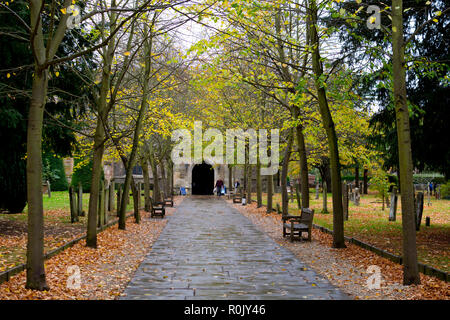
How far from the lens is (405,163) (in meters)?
7.89

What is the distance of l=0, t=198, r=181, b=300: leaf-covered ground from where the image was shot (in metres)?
6.87

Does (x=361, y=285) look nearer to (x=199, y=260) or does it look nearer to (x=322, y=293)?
(x=322, y=293)

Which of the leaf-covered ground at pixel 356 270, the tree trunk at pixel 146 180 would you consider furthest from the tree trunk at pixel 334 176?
the tree trunk at pixel 146 180

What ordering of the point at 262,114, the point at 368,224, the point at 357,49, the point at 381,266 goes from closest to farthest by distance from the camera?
the point at 381,266 < the point at 357,49 < the point at 368,224 < the point at 262,114

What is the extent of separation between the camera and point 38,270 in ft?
22.9

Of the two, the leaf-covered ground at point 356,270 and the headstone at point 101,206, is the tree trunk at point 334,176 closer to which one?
the leaf-covered ground at point 356,270

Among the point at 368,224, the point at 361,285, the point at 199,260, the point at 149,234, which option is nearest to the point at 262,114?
the point at 368,224

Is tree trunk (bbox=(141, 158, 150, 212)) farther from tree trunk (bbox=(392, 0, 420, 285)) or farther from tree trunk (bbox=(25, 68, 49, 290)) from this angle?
tree trunk (bbox=(392, 0, 420, 285))

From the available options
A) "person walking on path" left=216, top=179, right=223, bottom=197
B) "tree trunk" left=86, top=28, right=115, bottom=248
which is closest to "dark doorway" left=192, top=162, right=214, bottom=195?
"person walking on path" left=216, top=179, right=223, bottom=197

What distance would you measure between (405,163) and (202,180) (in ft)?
161

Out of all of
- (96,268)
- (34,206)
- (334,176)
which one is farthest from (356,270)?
(34,206)

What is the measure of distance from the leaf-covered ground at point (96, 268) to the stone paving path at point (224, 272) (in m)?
0.28

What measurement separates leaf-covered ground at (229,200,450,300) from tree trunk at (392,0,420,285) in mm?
363

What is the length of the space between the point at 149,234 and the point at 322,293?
28.4 feet
